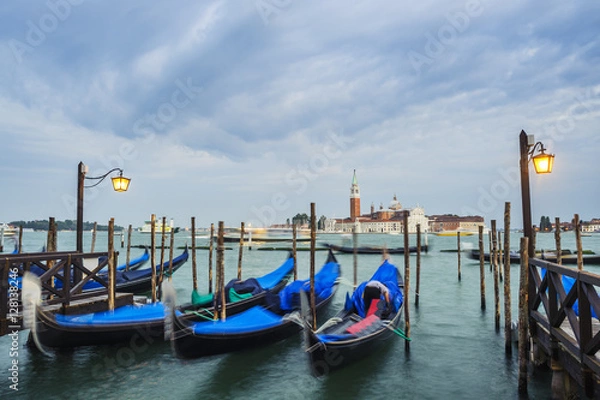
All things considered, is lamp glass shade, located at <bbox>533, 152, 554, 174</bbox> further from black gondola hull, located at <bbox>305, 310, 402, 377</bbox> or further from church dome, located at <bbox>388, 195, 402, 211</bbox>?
church dome, located at <bbox>388, 195, 402, 211</bbox>

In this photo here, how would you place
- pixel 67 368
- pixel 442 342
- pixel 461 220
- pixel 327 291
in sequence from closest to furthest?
pixel 67 368 → pixel 442 342 → pixel 327 291 → pixel 461 220

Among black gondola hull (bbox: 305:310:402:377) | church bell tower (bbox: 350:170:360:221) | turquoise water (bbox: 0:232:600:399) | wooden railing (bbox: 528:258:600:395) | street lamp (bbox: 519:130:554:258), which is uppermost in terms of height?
church bell tower (bbox: 350:170:360:221)

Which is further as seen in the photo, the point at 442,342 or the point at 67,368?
the point at 442,342

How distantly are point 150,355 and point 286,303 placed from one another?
225 centimetres

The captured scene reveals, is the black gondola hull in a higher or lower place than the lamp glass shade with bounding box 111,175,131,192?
lower

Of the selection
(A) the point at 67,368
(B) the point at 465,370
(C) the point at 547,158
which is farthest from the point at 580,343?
(A) the point at 67,368

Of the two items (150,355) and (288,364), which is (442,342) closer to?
(288,364)

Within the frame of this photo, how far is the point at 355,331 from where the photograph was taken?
5008 mm

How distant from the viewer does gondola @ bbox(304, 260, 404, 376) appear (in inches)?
167

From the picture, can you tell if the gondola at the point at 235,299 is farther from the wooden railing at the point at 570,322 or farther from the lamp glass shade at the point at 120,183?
the wooden railing at the point at 570,322

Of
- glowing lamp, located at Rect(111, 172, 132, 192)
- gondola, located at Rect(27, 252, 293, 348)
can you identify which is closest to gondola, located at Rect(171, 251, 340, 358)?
gondola, located at Rect(27, 252, 293, 348)

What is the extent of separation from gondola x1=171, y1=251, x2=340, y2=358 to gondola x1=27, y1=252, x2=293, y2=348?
32 centimetres

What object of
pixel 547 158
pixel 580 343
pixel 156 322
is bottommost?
pixel 156 322

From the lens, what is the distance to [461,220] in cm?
8675
